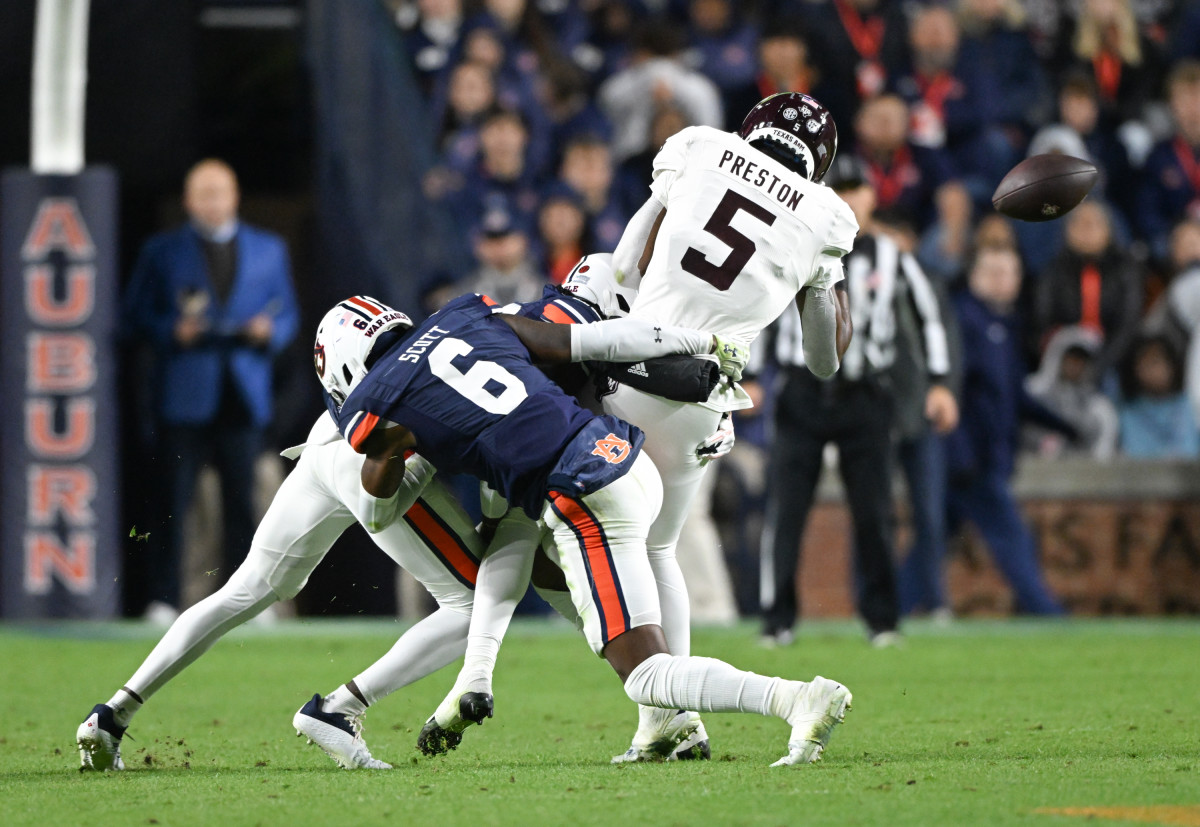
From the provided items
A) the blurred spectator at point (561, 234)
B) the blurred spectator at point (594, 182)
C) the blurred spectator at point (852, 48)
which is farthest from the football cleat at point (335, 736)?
the blurred spectator at point (852, 48)

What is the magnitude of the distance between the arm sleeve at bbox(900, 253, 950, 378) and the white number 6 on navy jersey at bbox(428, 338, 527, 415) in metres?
4.70

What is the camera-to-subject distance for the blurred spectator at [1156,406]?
11562 mm

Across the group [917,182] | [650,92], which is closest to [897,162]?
[917,182]

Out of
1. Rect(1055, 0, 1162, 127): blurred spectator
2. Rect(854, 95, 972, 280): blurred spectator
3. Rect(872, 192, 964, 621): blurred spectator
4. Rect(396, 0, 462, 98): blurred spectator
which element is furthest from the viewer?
Rect(1055, 0, 1162, 127): blurred spectator

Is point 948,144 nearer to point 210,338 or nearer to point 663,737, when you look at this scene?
point 210,338

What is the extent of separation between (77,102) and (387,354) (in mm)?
6139

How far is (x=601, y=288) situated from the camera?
511 cm

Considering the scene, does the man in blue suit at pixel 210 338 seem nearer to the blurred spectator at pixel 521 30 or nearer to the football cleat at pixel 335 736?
the blurred spectator at pixel 521 30

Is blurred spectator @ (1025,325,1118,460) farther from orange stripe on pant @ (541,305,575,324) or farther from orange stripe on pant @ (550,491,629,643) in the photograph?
orange stripe on pant @ (550,491,629,643)

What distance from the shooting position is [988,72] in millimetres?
12898

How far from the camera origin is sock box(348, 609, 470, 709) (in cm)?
492

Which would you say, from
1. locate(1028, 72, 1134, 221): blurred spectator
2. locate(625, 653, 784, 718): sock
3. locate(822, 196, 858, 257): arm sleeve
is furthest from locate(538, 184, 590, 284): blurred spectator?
locate(625, 653, 784, 718): sock

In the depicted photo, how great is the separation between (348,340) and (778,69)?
834 centimetres

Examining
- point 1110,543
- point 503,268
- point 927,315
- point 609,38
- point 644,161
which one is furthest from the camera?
point 609,38
